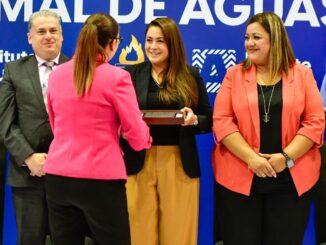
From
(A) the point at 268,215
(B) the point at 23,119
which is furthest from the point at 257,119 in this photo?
(B) the point at 23,119

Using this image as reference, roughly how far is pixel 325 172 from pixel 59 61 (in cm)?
200

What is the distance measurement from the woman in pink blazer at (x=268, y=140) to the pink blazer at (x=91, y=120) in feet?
2.68

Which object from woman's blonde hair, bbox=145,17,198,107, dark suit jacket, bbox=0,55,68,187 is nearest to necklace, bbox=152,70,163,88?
woman's blonde hair, bbox=145,17,198,107

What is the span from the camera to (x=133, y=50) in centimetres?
369

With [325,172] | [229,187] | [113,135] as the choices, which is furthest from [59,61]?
[325,172]

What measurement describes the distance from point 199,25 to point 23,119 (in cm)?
147

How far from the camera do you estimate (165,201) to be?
3.03 metres

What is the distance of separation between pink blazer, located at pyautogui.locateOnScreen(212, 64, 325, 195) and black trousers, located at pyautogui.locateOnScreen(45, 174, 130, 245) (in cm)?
80

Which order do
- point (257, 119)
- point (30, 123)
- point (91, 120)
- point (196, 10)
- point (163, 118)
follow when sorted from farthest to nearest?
point (196, 10) < point (30, 123) < point (257, 119) < point (163, 118) < point (91, 120)

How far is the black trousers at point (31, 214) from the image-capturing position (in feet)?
9.92

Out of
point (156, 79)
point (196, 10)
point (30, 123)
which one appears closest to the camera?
point (30, 123)

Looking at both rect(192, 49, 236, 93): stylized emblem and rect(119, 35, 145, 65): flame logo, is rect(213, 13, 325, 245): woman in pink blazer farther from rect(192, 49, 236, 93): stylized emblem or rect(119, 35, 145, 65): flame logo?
rect(119, 35, 145, 65): flame logo

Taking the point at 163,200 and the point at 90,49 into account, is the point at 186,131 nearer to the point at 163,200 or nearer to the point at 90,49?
the point at 163,200

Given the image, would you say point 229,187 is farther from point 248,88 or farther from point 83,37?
point 83,37
